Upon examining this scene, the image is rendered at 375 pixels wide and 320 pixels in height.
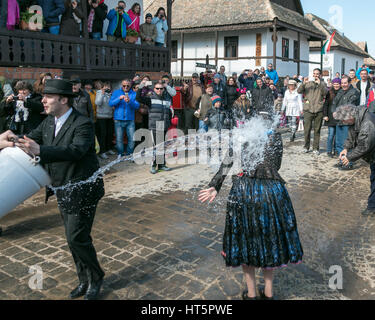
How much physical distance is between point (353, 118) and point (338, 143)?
16.1ft

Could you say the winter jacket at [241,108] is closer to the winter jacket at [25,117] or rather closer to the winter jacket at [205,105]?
the winter jacket at [205,105]

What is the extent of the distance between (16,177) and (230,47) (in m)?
25.7

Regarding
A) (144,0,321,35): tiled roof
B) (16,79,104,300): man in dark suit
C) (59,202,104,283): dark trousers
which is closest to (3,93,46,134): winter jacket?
(16,79,104,300): man in dark suit

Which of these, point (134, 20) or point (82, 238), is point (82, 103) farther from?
point (134, 20)

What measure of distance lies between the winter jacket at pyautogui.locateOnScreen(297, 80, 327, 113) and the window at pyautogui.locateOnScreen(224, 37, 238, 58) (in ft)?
55.2

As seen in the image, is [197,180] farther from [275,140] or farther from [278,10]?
[278,10]

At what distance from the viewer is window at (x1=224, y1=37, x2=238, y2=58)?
88.3 feet

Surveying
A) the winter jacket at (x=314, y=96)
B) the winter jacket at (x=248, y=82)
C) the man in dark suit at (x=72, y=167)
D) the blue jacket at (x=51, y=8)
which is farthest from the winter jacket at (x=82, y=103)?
the winter jacket at (x=248, y=82)

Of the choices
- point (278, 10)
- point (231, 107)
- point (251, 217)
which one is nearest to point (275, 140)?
point (251, 217)

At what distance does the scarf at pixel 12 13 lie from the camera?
8797 millimetres

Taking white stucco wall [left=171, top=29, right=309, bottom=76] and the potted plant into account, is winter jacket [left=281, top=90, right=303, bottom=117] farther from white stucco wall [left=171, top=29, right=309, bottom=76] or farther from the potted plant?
white stucco wall [left=171, top=29, right=309, bottom=76]

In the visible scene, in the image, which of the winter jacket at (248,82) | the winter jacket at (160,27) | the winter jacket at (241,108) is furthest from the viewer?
the winter jacket at (248,82)

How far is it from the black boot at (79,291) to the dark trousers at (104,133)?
641 cm

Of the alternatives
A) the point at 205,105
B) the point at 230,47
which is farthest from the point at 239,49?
the point at 205,105
